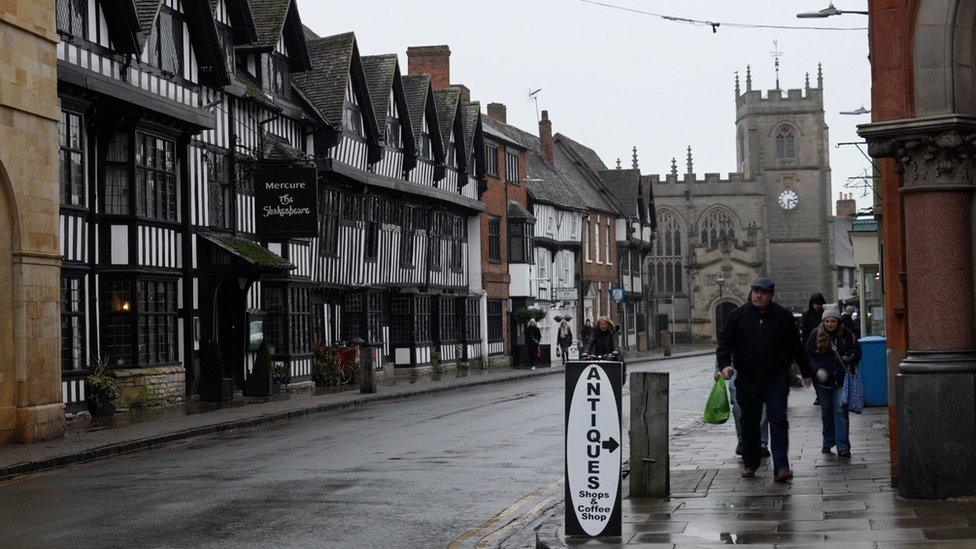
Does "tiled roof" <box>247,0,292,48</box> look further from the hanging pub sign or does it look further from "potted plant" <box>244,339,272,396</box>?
"potted plant" <box>244,339,272,396</box>

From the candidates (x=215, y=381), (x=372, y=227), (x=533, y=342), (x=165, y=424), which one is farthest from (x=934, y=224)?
(x=533, y=342)

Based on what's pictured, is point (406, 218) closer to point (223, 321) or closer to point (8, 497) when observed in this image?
point (223, 321)

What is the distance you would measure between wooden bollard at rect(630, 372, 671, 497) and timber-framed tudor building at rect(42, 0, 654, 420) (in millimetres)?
13720

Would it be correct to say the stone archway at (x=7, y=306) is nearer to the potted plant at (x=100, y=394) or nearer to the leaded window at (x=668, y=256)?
the potted plant at (x=100, y=394)

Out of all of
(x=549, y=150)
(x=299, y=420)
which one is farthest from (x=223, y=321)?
(x=549, y=150)

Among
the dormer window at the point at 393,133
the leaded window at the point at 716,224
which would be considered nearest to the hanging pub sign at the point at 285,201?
the dormer window at the point at 393,133

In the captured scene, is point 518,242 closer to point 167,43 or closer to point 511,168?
point 511,168

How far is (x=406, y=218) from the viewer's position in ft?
141

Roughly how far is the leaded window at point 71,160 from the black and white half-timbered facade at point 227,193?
0.12ft

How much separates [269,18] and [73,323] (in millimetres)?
11750

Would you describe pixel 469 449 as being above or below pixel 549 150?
below

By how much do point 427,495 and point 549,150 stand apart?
54.4 meters

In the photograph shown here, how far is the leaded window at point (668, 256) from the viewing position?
342ft

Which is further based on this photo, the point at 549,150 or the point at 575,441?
the point at 549,150
